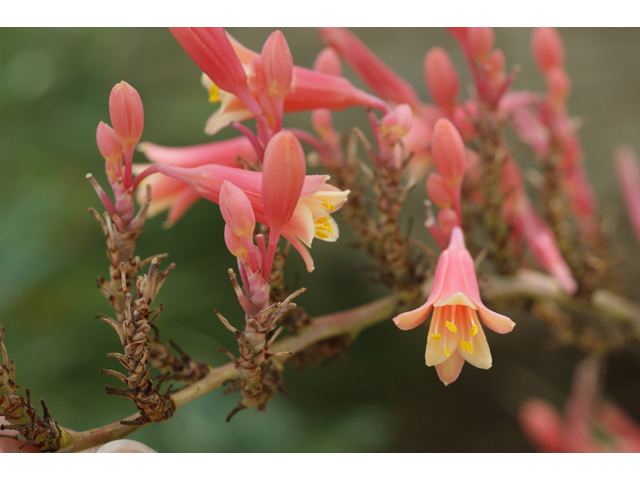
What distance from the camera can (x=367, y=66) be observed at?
0.47 meters

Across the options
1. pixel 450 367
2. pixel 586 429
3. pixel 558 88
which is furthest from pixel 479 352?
pixel 586 429

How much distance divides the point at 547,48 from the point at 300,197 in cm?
38

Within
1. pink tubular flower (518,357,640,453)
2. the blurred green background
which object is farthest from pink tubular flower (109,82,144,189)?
pink tubular flower (518,357,640,453)

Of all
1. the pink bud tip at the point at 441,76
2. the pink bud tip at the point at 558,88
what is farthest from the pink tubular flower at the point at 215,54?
the pink bud tip at the point at 558,88

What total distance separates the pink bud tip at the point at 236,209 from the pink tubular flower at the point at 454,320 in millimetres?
89

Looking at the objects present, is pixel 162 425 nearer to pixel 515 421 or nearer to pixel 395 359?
pixel 395 359

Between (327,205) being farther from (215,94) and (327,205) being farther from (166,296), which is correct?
(166,296)

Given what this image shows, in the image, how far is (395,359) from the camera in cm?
95

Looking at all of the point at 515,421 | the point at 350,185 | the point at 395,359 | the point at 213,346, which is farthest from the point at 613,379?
the point at 350,185

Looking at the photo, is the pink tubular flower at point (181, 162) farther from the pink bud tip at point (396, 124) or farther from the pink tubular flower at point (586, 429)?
the pink tubular flower at point (586, 429)

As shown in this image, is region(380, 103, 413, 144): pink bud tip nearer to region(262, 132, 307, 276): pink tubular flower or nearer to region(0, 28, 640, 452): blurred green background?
region(262, 132, 307, 276): pink tubular flower

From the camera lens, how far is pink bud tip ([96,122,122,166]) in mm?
275

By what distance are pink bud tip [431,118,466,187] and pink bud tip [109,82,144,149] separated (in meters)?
0.16
